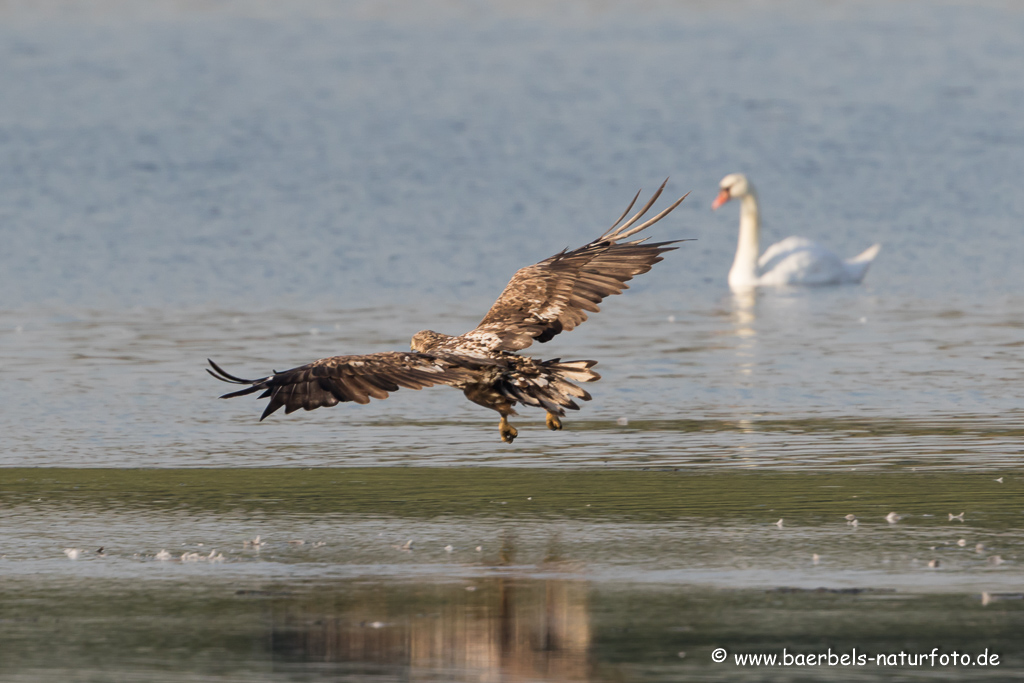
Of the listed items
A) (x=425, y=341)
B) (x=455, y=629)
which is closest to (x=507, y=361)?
(x=425, y=341)

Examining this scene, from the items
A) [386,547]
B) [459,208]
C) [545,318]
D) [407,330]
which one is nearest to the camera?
[386,547]

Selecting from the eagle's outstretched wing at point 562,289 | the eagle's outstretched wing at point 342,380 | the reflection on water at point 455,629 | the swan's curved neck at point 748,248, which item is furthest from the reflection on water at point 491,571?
the swan's curved neck at point 748,248

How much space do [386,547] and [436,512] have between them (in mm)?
806

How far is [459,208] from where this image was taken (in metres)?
23.3

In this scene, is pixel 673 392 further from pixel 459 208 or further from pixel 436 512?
pixel 459 208

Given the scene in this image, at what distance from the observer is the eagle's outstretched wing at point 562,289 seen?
9375 millimetres

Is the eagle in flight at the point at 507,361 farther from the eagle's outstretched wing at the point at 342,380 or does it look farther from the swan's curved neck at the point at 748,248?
the swan's curved neck at the point at 748,248

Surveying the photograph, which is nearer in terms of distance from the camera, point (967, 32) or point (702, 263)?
point (702, 263)

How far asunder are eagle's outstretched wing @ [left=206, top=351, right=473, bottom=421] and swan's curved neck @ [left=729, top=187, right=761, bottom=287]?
11665 mm

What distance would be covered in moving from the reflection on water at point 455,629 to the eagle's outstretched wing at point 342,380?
1017mm

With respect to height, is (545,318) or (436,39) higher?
(436,39)

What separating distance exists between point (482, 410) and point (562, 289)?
2.58m

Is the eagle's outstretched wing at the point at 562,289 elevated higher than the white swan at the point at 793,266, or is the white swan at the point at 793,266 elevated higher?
the white swan at the point at 793,266

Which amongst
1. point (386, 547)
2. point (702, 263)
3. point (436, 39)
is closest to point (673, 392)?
point (386, 547)
